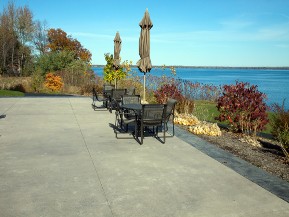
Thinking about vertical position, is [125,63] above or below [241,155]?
above

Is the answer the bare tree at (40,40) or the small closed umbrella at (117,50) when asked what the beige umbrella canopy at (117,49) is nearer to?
the small closed umbrella at (117,50)

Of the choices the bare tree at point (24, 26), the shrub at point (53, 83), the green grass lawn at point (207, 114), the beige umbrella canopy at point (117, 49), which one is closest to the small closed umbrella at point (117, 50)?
the beige umbrella canopy at point (117, 49)

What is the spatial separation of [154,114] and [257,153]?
87.7 inches

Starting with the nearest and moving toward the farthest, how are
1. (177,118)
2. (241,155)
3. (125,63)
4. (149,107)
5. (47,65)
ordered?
(241,155)
(149,107)
(177,118)
(125,63)
(47,65)

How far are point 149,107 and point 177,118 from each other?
281cm

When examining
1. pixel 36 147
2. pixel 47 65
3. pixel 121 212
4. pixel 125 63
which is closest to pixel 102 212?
pixel 121 212

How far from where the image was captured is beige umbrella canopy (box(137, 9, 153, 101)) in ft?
30.8

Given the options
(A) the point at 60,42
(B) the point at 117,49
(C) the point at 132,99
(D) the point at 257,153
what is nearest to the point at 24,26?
(A) the point at 60,42

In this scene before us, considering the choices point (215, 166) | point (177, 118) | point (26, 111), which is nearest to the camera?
point (215, 166)

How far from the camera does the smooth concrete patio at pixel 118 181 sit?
10.6ft

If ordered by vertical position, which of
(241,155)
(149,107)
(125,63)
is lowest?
(241,155)

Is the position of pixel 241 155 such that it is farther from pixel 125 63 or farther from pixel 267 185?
pixel 125 63

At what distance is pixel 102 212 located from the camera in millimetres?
3154

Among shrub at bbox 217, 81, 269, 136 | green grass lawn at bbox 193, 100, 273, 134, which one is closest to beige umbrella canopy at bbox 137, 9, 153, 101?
green grass lawn at bbox 193, 100, 273, 134
